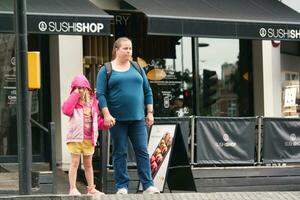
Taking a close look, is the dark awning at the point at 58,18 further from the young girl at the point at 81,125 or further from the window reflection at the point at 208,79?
the window reflection at the point at 208,79

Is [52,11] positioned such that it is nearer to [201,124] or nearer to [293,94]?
[201,124]

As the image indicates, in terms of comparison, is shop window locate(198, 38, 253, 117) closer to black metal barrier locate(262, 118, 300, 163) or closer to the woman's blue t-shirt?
black metal barrier locate(262, 118, 300, 163)

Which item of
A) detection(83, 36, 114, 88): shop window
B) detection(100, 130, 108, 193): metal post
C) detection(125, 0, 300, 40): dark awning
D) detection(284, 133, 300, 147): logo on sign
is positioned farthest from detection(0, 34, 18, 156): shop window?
detection(284, 133, 300, 147): logo on sign

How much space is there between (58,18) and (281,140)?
14.7 ft

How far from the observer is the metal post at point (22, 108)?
773cm

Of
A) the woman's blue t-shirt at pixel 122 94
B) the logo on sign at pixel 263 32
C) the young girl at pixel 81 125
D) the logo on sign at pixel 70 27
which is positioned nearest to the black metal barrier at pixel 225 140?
the logo on sign at pixel 263 32

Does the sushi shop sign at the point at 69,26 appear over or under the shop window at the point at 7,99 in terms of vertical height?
over

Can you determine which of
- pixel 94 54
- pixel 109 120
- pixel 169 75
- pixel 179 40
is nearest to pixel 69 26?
pixel 94 54

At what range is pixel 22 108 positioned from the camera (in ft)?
25.6

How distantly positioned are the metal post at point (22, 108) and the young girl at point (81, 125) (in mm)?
813

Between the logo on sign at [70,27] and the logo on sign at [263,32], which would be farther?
the logo on sign at [263,32]

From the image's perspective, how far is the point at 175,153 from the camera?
385 inches

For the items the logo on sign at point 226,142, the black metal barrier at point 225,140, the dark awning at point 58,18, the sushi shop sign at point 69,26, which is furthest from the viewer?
the logo on sign at point 226,142

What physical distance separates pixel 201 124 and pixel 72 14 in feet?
9.34
